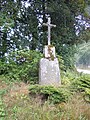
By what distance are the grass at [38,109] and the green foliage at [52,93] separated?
8.2 inches

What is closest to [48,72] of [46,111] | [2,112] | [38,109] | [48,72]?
[48,72]

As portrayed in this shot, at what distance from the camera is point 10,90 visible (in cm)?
817

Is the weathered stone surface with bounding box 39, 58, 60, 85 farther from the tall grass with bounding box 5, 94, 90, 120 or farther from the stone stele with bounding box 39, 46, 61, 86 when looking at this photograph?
the tall grass with bounding box 5, 94, 90, 120

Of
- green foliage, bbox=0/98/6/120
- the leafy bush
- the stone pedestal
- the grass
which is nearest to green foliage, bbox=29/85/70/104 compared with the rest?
the grass

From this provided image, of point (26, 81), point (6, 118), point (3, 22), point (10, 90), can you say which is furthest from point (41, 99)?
point (3, 22)

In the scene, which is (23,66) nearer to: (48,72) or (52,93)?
(48,72)

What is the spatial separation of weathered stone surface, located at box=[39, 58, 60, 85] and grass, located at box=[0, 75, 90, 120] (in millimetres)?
2269

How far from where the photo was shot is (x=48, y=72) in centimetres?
977

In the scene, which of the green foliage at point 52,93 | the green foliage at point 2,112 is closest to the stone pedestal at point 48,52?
the green foliage at point 52,93

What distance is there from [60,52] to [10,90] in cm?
723

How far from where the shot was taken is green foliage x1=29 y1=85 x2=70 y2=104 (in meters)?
7.05

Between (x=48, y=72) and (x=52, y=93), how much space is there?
2543 millimetres

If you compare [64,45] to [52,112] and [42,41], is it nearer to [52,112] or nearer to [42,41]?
[42,41]

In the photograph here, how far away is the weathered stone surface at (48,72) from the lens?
9695 millimetres
